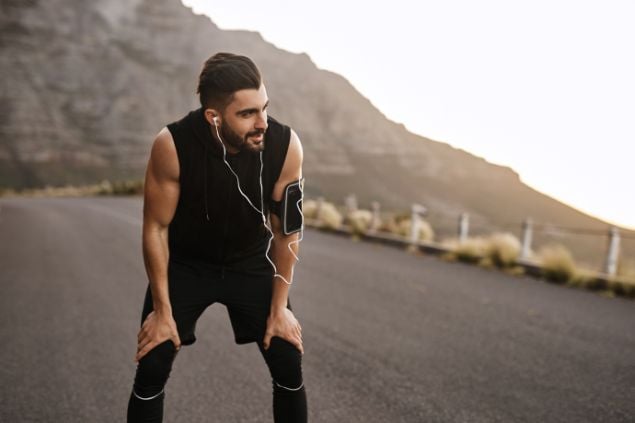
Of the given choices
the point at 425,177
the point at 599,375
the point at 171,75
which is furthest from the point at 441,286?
the point at 425,177

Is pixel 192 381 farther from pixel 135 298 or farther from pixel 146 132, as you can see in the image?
pixel 146 132

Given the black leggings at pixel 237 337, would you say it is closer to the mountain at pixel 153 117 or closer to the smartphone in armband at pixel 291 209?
the smartphone in armband at pixel 291 209

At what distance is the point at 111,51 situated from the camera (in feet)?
458

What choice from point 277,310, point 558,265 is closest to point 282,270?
point 277,310

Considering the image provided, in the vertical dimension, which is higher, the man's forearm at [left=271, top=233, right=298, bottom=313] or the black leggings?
the man's forearm at [left=271, top=233, right=298, bottom=313]

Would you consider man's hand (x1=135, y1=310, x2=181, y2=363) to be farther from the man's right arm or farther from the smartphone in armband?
the smartphone in armband

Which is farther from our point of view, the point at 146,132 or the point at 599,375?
the point at 146,132

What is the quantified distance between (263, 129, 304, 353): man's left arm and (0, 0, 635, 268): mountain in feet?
282

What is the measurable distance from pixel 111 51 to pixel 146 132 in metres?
29.9

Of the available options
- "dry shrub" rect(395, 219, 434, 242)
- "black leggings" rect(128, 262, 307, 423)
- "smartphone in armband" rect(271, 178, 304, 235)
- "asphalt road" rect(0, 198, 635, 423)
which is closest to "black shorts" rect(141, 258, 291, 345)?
"black leggings" rect(128, 262, 307, 423)

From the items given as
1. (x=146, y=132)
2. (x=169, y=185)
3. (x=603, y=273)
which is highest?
(x=146, y=132)

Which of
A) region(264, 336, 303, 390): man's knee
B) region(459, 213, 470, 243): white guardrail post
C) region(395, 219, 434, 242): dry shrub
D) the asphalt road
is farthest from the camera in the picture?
region(395, 219, 434, 242): dry shrub

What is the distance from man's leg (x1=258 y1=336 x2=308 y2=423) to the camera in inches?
80.8

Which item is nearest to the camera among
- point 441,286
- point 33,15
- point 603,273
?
point 441,286
